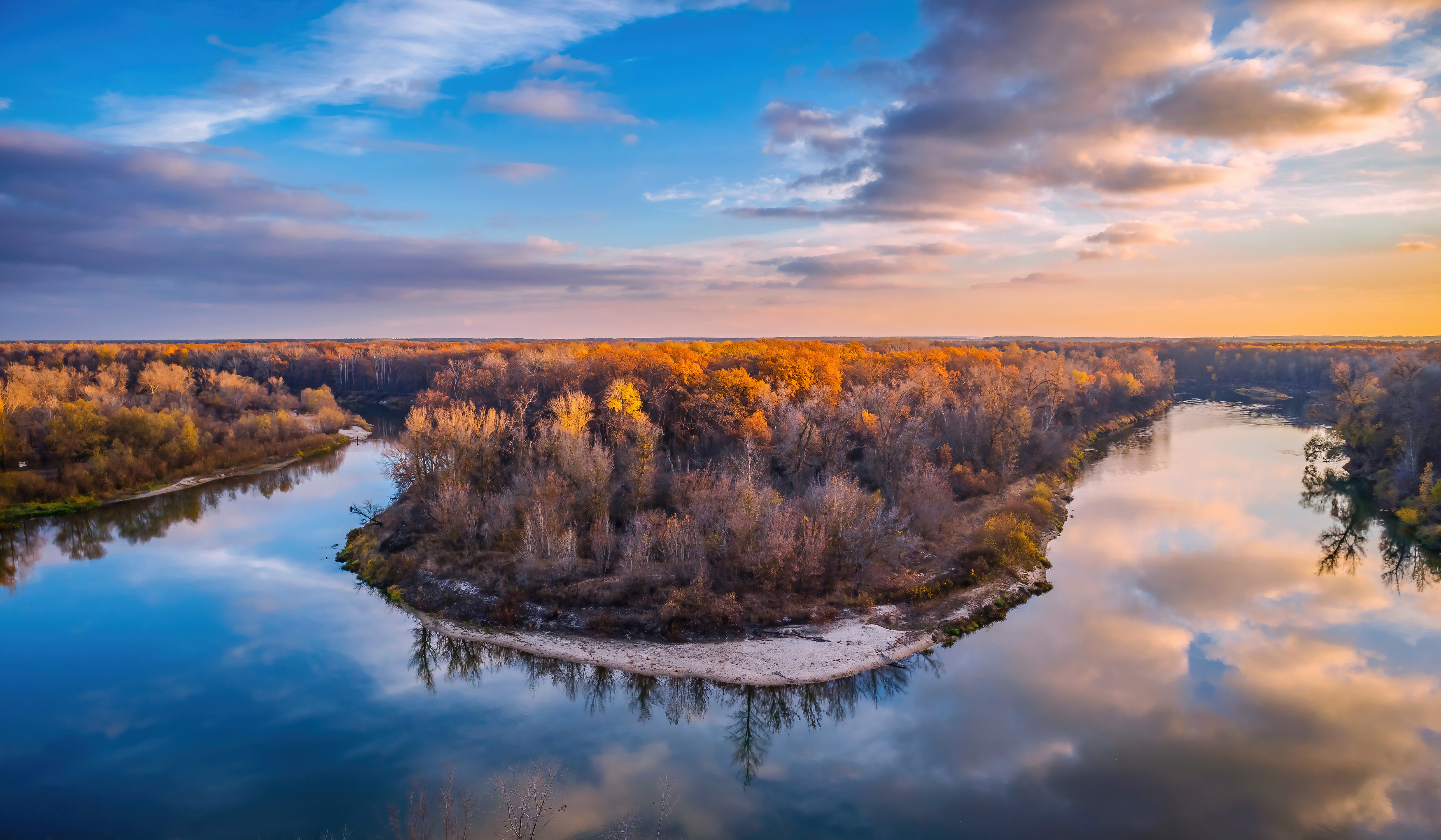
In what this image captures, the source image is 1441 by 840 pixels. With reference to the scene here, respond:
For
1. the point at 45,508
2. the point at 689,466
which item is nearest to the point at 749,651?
the point at 689,466

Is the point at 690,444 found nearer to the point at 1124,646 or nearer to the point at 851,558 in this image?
the point at 851,558

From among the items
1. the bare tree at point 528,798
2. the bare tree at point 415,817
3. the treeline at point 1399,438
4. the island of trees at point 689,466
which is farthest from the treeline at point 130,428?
the treeline at point 1399,438

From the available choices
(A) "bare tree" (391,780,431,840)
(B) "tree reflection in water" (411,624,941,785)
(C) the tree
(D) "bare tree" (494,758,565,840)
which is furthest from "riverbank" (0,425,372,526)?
(D) "bare tree" (494,758,565,840)

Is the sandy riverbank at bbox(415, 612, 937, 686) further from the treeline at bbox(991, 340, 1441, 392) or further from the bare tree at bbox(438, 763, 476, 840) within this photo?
the treeline at bbox(991, 340, 1441, 392)

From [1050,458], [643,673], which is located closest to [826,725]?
[643,673]

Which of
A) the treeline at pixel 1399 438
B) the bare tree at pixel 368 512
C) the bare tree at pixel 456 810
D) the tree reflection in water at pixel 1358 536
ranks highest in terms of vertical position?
the treeline at pixel 1399 438

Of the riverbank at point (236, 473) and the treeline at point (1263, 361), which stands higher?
the treeline at point (1263, 361)

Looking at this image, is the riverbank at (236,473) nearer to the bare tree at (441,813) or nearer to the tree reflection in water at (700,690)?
the tree reflection in water at (700,690)

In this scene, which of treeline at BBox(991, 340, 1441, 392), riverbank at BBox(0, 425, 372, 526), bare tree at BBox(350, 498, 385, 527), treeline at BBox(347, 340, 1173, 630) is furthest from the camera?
treeline at BBox(991, 340, 1441, 392)
